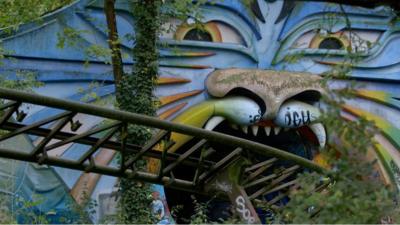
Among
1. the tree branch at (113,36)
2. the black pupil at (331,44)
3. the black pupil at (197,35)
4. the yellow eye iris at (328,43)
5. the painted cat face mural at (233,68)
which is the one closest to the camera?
the tree branch at (113,36)

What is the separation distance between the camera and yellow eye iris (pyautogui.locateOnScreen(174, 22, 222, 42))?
10023mm

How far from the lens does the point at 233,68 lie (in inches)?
397

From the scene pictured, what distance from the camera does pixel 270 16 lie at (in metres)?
10.4

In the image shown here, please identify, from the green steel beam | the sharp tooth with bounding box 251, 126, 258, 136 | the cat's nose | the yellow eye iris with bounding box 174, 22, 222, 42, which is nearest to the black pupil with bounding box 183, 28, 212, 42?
the yellow eye iris with bounding box 174, 22, 222, 42

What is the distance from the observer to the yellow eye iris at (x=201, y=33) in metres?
10.0

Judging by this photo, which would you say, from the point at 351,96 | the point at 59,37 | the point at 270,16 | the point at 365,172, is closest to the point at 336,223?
the point at 365,172

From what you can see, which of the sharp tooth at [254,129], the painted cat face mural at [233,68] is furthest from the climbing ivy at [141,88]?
the sharp tooth at [254,129]

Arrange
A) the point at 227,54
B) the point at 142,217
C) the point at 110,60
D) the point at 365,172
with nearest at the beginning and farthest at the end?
the point at 365,172 < the point at 142,217 < the point at 110,60 < the point at 227,54

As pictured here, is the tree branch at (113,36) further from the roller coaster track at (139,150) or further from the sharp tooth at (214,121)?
the roller coaster track at (139,150)

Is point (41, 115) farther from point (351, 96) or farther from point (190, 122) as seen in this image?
point (351, 96)

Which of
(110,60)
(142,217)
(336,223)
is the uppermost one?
(110,60)

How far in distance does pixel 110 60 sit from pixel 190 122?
1155 mm

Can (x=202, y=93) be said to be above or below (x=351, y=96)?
above

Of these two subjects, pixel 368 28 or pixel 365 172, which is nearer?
pixel 365 172
